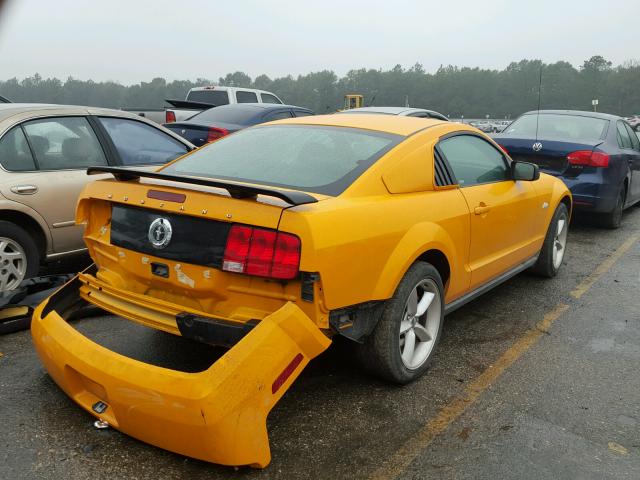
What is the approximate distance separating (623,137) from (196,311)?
24.9ft

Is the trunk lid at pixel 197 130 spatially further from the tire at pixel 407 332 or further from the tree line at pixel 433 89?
the tire at pixel 407 332

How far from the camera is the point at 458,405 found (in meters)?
3.10

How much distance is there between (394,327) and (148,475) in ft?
4.45

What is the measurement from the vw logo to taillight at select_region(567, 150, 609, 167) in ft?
19.8

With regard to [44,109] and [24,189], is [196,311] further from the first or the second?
[44,109]

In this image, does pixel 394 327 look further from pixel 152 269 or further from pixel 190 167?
pixel 190 167

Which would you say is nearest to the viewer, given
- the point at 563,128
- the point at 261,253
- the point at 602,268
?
the point at 261,253

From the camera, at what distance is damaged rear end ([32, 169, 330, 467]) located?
230 cm

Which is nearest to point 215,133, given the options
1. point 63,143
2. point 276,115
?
point 276,115

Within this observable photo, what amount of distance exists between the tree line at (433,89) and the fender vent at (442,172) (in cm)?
668

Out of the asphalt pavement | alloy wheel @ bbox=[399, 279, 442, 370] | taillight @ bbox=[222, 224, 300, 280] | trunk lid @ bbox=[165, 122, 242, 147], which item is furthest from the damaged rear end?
trunk lid @ bbox=[165, 122, 242, 147]

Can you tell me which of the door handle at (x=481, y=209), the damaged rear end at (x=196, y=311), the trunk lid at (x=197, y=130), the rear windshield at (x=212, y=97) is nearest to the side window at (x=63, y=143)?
the damaged rear end at (x=196, y=311)

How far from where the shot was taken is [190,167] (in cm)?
356

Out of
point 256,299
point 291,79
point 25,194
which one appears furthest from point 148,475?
point 291,79
